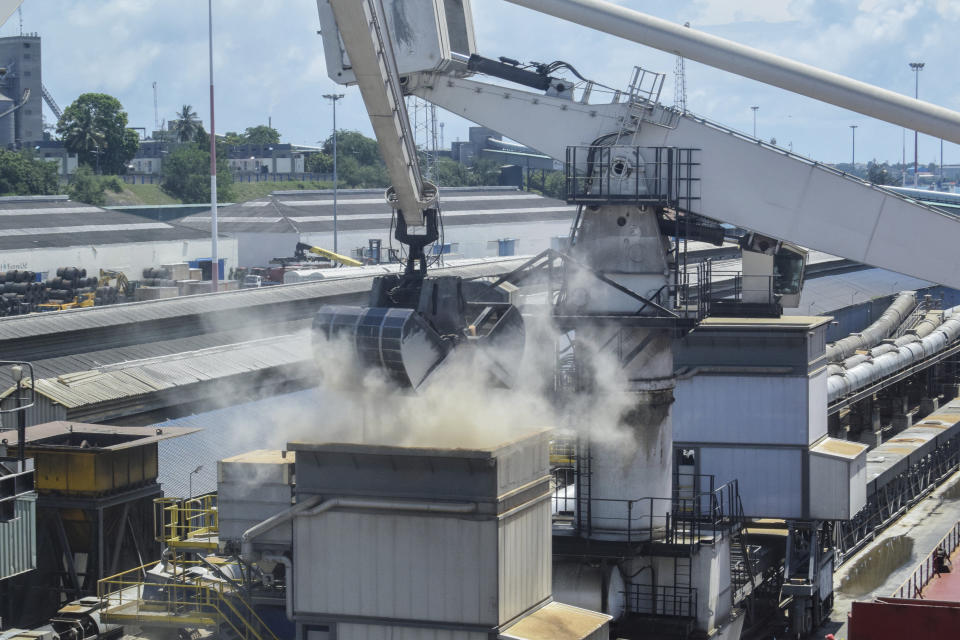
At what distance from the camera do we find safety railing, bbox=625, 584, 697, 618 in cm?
2533

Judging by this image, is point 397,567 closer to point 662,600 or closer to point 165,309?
point 662,600

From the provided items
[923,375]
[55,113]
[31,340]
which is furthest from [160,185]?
[31,340]

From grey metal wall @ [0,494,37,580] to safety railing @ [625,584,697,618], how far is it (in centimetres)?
1126

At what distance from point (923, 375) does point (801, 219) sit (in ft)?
123

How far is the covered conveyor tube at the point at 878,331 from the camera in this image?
54.3 meters

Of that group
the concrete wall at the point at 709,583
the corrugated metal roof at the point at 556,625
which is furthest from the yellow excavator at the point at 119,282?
the corrugated metal roof at the point at 556,625

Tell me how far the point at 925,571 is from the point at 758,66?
1093 cm

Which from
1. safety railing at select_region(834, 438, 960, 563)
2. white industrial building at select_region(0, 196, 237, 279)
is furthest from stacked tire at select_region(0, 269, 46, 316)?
safety railing at select_region(834, 438, 960, 563)

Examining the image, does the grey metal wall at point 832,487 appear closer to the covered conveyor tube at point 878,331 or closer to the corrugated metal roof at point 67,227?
the covered conveyor tube at point 878,331

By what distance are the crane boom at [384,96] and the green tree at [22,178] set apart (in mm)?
112877

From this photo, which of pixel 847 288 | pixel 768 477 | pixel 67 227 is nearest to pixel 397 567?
pixel 768 477

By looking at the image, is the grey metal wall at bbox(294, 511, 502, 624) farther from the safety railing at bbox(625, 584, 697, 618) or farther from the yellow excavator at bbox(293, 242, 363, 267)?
the yellow excavator at bbox(293, 242, 363, 267)

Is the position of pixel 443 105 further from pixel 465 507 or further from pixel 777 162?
pixel 465 507

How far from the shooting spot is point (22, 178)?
126625 millimetres
